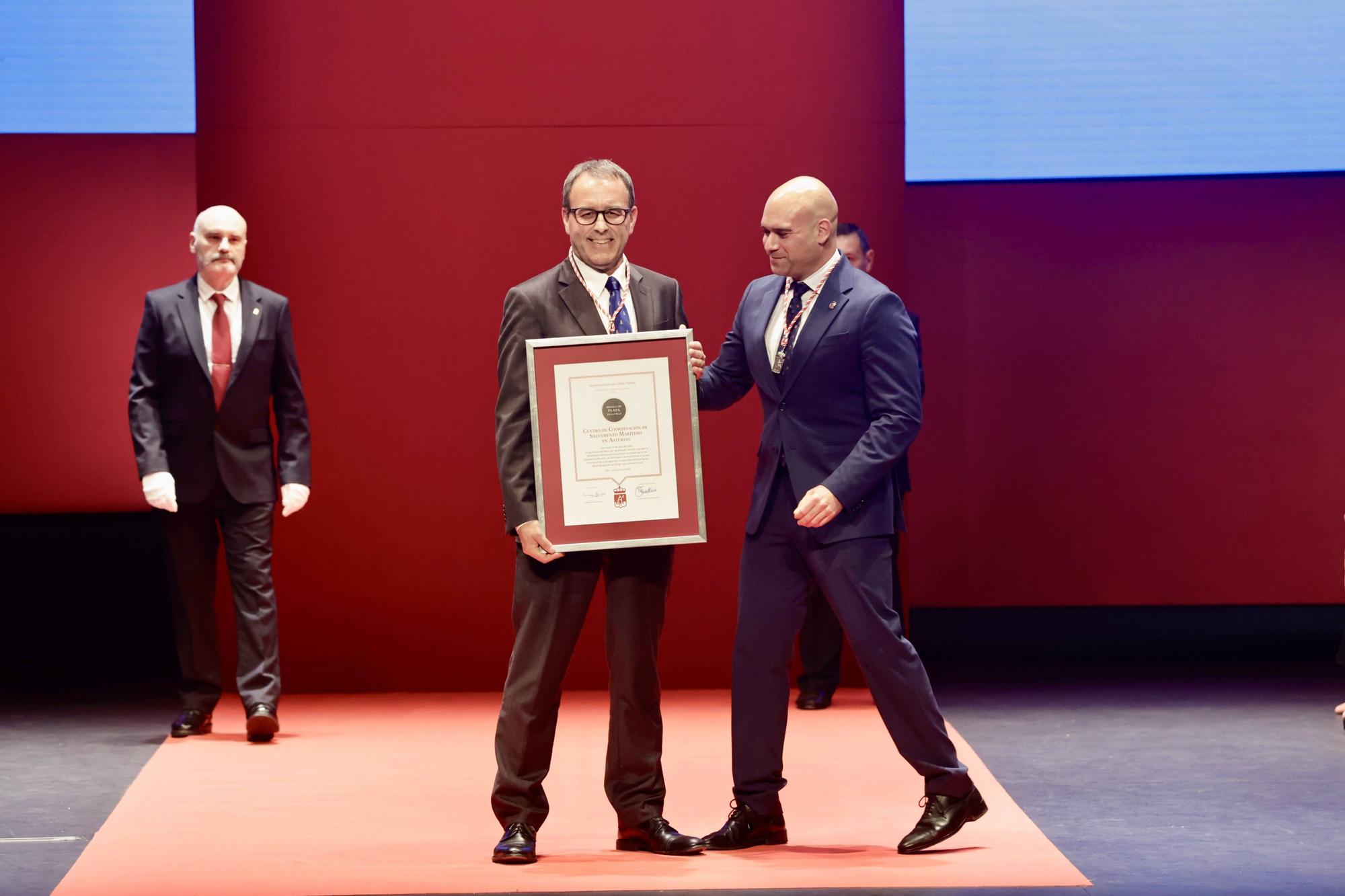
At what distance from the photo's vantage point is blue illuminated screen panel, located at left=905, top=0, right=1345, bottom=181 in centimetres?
642

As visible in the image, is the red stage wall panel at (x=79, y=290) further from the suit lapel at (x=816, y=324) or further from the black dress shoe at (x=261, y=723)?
the suit lapel at (x=816, y=324)

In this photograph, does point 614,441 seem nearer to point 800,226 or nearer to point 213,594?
point 800,226

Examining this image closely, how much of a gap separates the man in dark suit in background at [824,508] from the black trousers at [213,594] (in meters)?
2.01

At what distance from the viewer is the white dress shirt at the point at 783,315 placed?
351 cm

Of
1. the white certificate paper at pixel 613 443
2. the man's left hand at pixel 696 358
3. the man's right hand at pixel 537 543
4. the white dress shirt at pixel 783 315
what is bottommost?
the man's right hand at pixel 537 543

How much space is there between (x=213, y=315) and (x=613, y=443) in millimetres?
2139

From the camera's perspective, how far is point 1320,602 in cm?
659

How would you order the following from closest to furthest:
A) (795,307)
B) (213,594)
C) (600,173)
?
(600,173) < (795,307) < (213,594)

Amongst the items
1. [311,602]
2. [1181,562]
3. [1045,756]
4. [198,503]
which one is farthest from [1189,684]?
[198,503]

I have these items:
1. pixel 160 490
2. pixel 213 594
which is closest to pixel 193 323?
pixel 160 490

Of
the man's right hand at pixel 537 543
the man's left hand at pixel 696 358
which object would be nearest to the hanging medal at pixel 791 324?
the man's left hand at pixel 696 358

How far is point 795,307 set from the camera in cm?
356

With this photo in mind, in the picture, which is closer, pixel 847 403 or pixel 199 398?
pixel 847 403

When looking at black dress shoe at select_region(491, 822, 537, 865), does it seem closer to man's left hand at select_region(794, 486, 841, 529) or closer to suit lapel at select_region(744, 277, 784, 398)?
man's left hand at select_region(794, 486, 841, 529)
